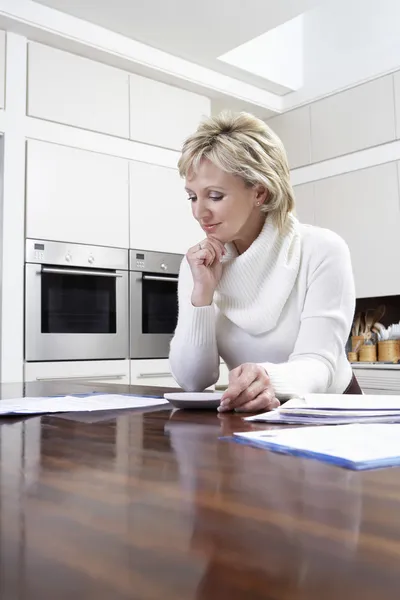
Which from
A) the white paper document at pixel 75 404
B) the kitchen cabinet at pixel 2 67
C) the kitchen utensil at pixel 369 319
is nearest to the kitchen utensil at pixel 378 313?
the kitchen utensil at pixel 369 319

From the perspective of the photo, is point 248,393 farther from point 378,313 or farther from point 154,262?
point 378,313

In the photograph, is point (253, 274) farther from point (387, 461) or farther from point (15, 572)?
point (15, 572)

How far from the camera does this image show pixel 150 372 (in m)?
3.24

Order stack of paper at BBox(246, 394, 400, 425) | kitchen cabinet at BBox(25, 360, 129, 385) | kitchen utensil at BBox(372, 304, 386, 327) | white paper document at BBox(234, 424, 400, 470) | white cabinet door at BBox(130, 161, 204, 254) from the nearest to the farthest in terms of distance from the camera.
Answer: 1. white paper document at BBox(234, 424, 400, 470)
2. stack of paper at BBox(246, 394, 400, 425)
3. kitchen cabinet at BBox(25, 360, 129, 385)
4. white cabinet door at BBox(130, 161, 204, 254)
5. kitchen utensil at BBox(372, 304, 386, 327)

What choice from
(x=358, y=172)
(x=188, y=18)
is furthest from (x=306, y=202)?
(x=188, y=18)

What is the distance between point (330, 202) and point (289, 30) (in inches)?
47.3

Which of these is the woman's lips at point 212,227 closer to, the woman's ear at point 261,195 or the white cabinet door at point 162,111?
the woman's ear at point 261,195

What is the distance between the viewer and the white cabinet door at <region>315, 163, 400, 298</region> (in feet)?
11.4

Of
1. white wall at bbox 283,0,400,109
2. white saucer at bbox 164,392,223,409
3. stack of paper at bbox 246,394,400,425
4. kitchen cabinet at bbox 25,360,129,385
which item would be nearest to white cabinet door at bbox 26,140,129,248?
kitchen cabinet at bbox 25,360,129,385

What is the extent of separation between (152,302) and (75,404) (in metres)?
2.30

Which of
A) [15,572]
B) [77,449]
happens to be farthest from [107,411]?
[15,572]

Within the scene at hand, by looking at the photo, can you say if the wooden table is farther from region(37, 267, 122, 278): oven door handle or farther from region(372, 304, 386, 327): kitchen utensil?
region(372, 304, 386, 327): kitchen utensil

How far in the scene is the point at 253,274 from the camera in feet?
4.89

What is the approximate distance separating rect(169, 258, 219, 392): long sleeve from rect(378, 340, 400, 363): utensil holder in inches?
89.2
